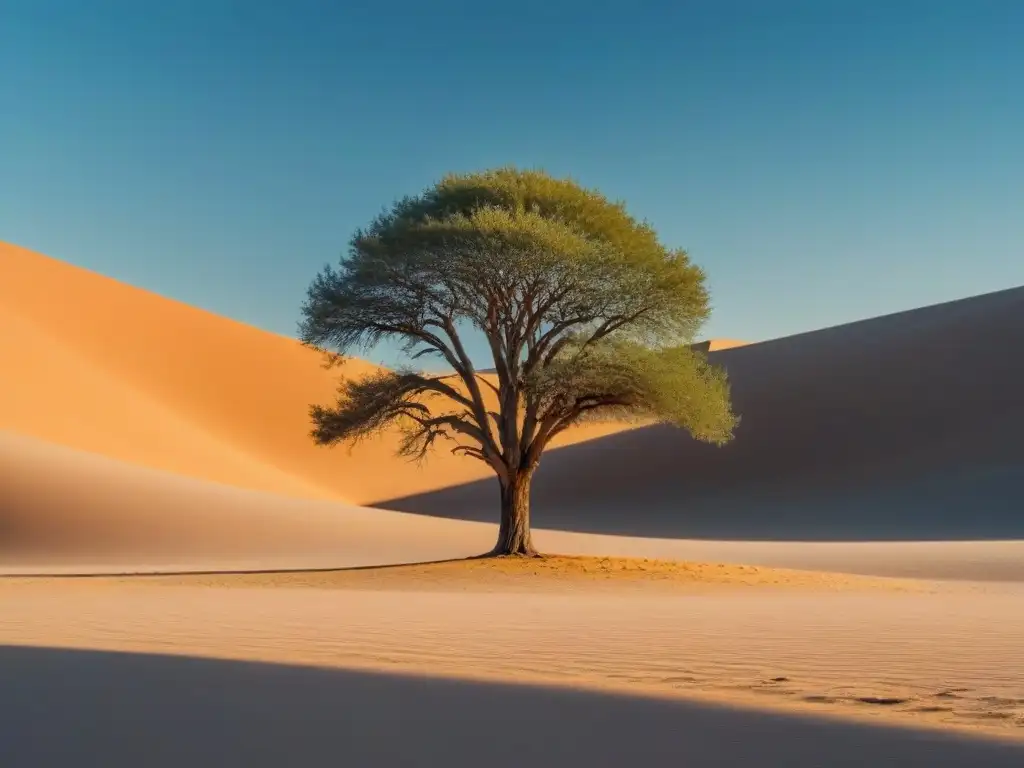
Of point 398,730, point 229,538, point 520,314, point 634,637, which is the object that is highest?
point 520,314

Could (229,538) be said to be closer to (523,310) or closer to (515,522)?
(515,522)

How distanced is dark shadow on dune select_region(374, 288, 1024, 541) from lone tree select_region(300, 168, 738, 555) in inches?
746

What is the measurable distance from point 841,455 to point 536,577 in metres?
32.1

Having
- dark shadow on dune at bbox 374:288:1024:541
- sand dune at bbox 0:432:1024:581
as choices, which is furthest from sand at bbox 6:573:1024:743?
dark shadow on dune at bbox 374:288:1024:541

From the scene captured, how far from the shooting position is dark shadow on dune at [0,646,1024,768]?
4.75 metres

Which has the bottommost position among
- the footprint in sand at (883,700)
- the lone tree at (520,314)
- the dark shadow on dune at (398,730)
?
the dark shadow on dune at (398,730)

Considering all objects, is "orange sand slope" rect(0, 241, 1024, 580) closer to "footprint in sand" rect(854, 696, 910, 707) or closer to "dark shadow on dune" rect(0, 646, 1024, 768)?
"footprint in sand" rect(854, 696, 910, 707)

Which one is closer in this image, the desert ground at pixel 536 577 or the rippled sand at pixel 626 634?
the desert ground at pixel 536 577

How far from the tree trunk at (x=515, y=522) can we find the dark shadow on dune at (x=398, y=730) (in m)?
15.5

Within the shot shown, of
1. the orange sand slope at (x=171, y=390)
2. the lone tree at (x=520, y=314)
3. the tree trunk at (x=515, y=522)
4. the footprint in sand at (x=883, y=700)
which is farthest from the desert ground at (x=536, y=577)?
the lone tree at (x=520, y=314)

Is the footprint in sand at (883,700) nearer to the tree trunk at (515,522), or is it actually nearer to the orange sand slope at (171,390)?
the tree trunk at (515,522)

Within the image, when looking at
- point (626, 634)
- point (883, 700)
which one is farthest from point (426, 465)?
point (883, 700)

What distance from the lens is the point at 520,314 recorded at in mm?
22203

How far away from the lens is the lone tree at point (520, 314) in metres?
21.1
